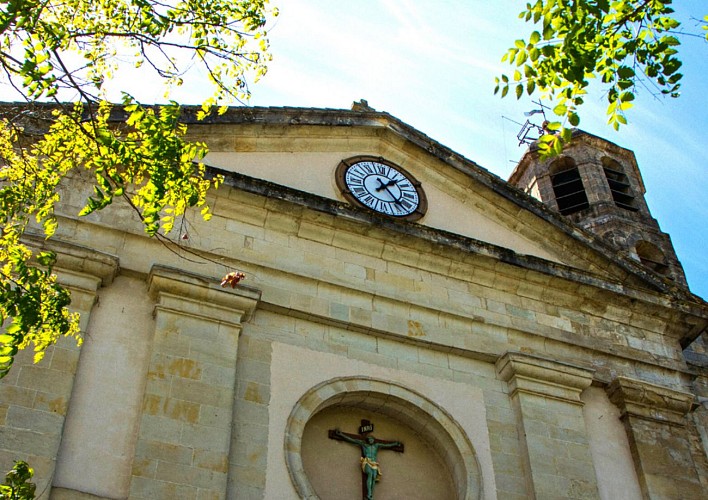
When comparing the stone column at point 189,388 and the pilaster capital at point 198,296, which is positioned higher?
the pilaster capital at point 198,296

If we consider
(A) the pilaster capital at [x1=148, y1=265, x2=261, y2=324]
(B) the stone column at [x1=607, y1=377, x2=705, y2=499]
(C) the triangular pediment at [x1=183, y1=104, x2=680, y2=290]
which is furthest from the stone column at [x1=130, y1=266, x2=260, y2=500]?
(B) the stone column at [x1=607, y1=377, x2=705, y2=499]

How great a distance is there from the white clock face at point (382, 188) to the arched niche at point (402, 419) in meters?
2.81

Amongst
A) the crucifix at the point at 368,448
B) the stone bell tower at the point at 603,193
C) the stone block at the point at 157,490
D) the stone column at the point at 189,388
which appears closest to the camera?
the stone block at the point at 157,490

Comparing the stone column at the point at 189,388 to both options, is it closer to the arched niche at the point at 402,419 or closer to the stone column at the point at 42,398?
the stone column at the point at 42,398

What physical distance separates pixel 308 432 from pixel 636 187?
41.7 feet

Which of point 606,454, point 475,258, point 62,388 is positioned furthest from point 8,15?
point 606,454

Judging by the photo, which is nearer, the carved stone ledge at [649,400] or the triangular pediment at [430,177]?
the carved stone ledge at [649,400]

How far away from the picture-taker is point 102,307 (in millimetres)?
10227

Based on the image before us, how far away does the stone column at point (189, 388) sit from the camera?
9078 mm

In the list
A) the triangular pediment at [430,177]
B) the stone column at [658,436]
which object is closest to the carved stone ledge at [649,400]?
the stone column at [658,436]

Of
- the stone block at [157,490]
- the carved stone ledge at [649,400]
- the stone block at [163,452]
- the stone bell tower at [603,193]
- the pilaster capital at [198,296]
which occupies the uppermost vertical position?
the stone bell tower at [603,193]

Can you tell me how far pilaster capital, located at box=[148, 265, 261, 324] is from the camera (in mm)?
10438

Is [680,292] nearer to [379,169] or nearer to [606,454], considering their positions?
[606,454]

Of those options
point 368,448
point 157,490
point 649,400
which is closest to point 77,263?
point 157,490
